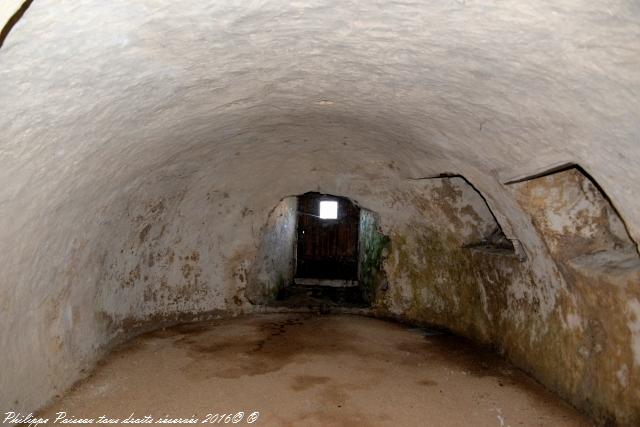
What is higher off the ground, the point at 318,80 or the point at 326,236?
the point at 318,80

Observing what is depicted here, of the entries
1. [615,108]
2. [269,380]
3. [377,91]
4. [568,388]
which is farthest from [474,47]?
[269,380]

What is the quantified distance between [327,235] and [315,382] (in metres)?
9.56

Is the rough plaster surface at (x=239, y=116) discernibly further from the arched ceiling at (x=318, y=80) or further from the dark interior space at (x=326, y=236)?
the dark interior space at (x=326, y=236)

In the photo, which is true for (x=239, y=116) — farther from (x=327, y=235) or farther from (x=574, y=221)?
(x=327, y=235)

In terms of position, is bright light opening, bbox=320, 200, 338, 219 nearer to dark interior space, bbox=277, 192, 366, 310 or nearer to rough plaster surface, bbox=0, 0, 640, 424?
dark interior space, bbox=277, 192, 366, 310

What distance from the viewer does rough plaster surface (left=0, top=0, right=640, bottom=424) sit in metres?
2.37

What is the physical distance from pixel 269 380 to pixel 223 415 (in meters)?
0.91

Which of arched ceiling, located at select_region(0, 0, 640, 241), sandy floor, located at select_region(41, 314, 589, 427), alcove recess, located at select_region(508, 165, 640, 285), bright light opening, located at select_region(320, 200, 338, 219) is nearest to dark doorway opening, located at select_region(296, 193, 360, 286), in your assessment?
bright light opening, located at select_region(320, 200, 338, 219)

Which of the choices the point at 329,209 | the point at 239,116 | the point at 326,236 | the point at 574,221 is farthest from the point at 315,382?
the point at 329,209

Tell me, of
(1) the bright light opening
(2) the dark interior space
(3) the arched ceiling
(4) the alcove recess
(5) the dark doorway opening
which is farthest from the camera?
(1) the bright light opening

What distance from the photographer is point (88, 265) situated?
5043 mm

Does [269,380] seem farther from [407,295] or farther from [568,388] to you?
[407,295]

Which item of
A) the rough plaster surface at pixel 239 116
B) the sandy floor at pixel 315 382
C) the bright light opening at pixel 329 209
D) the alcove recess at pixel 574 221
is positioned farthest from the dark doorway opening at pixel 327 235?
the alcove recess at pixel 574 221

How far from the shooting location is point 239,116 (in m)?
4.69
